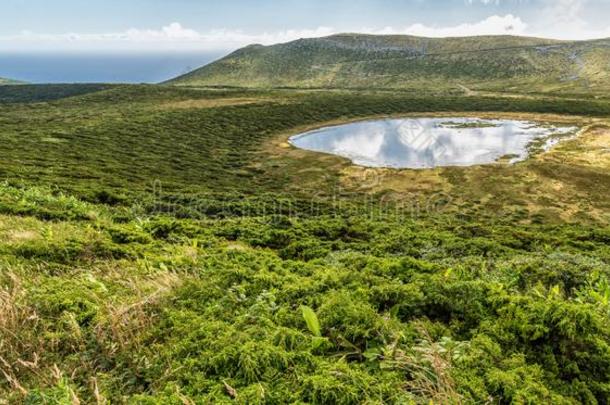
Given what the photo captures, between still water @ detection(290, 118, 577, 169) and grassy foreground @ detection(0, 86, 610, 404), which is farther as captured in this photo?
still water @ detection(290, 118, 577, 169)

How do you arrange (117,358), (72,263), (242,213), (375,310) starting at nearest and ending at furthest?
(117,358) < (375,310) < (72,263) < (242,213)

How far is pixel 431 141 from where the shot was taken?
74125mm

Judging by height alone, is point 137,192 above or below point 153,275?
below

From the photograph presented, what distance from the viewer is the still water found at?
61562 mm

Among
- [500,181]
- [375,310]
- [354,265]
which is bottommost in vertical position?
[500,181]

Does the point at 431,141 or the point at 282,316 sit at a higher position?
the point at 282,316

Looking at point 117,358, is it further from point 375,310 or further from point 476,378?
point 476,378

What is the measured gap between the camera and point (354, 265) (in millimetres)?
9820

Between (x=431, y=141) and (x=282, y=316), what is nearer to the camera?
(x=282, y=316)

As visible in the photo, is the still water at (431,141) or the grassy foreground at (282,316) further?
the still water at (431,141)

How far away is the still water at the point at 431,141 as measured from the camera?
202 ft

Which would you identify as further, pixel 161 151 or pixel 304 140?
pixel 304 140

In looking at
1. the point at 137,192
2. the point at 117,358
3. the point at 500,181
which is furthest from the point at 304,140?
the point at 117,358

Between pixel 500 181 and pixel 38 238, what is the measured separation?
5007 cm
